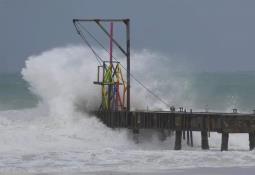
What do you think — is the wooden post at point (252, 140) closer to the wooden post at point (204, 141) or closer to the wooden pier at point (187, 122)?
the wooden pier at point (187, 122)

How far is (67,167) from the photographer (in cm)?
2008

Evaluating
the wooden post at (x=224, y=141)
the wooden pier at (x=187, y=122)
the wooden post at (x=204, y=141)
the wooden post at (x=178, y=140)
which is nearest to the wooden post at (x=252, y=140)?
the wooden pier at (x=187, y=122)

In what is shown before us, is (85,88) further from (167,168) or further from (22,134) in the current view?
(167,168)

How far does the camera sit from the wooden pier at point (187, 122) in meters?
24.9

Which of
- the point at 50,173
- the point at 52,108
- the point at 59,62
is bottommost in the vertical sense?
the point at 50,173

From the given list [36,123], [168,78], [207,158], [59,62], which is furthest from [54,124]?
[168,78]

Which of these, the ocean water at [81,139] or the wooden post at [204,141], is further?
the wooden post at [204,141]

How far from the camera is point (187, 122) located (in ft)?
84.9

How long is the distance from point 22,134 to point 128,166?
7.12 metres

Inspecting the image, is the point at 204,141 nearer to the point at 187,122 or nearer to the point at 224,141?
the point at 224,141

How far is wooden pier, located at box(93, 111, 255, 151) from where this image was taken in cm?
2491

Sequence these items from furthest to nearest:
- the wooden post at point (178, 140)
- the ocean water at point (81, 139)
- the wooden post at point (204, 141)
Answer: the wooden post at point (178, 140)
the wooden post at point (204, 141)
the ocean water at point (81, 139)

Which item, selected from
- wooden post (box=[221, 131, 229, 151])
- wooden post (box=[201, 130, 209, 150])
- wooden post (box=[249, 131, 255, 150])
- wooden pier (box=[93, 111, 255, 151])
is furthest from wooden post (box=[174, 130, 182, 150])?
wooden post (box=[249, 131, 255, 150])

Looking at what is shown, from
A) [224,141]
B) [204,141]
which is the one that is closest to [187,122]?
[204,141]
